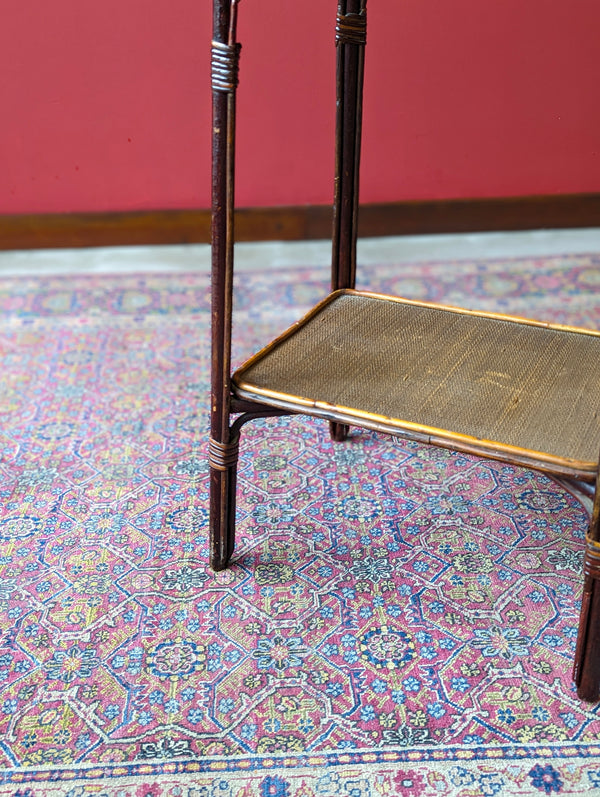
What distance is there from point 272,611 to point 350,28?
1272mm

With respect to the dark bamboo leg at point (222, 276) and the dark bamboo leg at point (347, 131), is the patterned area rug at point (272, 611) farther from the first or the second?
the dark bamboo leg at point (347, 131)

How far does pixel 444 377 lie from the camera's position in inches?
69.7

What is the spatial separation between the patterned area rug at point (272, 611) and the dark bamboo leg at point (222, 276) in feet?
0.51

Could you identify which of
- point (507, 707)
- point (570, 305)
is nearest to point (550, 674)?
point (507, 707)

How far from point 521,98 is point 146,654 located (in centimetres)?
279

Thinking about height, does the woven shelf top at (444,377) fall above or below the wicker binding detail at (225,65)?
below

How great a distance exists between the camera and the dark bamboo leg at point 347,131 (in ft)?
6.32

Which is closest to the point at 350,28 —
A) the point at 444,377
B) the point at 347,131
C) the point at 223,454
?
the point at 347,131

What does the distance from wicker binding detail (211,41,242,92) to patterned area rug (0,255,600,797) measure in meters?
1.02

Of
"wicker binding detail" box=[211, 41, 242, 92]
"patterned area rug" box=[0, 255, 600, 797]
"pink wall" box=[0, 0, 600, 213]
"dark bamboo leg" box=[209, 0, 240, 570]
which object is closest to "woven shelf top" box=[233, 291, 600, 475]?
"dark bamboo leg" box=[209, 0, 240, 570]

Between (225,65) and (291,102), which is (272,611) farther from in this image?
(291,102)

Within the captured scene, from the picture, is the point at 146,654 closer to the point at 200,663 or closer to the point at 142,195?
the point at 200,663

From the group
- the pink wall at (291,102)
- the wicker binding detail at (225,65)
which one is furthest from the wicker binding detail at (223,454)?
the pink wall at (291,102)

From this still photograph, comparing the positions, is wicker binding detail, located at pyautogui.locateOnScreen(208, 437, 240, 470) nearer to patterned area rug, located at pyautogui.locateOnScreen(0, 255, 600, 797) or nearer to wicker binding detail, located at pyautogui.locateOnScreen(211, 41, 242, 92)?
patterned area rug, located at pyautogui.locateOnScreen(0, 255, 600, 797)
